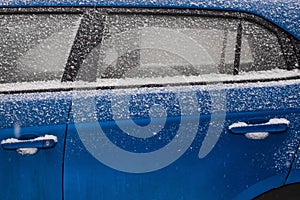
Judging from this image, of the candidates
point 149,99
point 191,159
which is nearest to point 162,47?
point 149,99

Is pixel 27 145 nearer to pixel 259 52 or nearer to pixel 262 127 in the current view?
pixel 262 127

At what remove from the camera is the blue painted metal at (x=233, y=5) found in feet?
7.47

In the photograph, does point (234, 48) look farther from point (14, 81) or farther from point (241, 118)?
point (14, 81)

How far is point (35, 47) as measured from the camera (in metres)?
2.26

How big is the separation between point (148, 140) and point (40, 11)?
0.79m

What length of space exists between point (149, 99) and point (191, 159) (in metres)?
0.30

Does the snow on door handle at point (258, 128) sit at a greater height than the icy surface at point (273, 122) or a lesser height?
lesser

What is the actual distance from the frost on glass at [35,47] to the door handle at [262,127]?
0.79 meters

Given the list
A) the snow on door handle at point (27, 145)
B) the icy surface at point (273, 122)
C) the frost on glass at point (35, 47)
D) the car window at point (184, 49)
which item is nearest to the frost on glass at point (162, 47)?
the car window at point (184, 49)

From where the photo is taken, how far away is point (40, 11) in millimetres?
2320

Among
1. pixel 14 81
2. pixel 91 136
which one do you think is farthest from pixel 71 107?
pixel 14 81

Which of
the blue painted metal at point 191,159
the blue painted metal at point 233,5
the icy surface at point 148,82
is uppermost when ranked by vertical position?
the blue painted metal at point 233,5

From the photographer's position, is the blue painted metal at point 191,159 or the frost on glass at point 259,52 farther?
the frost on glass at point 259,52

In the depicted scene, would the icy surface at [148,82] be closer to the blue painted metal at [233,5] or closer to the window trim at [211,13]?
the window trim at [211,13]
